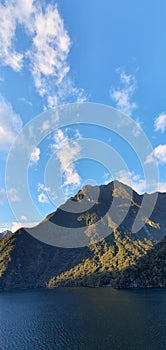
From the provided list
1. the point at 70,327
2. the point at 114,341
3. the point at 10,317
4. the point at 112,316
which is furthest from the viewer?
the point at 10,317

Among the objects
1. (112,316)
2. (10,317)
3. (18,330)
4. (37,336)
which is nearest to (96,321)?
(112,316)

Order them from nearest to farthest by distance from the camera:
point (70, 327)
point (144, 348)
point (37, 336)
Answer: point (144, 348), point (37, 336), point (70, 327)

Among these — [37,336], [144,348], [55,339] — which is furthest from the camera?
[37,336]

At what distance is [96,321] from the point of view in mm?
95375

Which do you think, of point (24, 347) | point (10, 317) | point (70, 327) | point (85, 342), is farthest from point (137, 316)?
point (10, 317)

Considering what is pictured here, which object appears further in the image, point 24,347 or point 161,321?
point 161,321

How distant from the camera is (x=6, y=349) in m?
74.4

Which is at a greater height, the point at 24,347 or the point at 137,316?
the point at 137,316

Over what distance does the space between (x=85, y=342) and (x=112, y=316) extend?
30.3 metres

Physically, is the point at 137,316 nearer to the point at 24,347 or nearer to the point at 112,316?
the point at 112,316

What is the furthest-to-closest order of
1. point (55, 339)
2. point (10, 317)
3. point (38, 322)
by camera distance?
point (10, 317) → point (38, 322) → point (55, 339)

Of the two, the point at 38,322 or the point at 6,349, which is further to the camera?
the point at 38,322

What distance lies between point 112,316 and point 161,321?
66.9 ft

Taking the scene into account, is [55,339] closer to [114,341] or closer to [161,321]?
[114,341]
